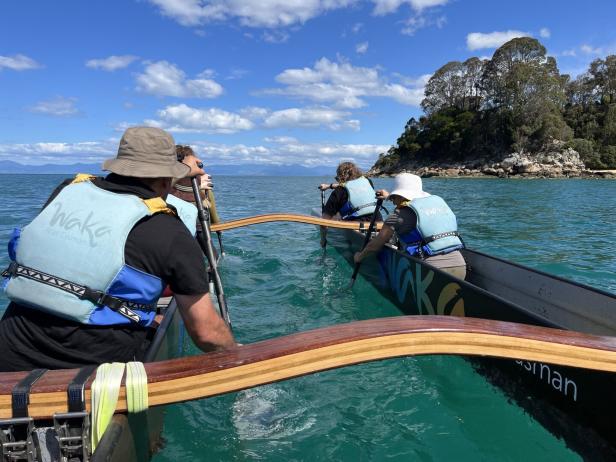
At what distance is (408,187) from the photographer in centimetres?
574

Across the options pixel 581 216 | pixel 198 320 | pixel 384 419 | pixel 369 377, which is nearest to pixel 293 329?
pixel 369 377

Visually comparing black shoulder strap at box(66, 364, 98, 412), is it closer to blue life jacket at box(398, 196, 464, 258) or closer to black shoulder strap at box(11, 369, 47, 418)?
black shoulder strap at box(11, 369, 47, 418)

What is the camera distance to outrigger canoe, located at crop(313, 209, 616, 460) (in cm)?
283

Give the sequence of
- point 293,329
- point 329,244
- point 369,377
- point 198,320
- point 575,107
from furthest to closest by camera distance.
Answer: point 575,107, point 329,244, point 293,329, point 369,377, point 198,320

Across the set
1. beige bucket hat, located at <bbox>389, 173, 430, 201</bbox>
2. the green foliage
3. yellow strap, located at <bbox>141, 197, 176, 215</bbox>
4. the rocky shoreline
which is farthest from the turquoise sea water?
the green foliage

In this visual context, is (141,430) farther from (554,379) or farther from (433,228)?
(433,228)

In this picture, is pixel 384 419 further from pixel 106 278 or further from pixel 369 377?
pixel 106 278

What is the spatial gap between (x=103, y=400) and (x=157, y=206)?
0.90m

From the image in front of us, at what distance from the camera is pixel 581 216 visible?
57.4 ft

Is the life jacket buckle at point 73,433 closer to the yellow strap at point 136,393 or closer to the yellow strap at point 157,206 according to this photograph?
the yellow strap at point 136,393

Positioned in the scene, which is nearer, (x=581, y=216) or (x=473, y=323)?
(x=473, y=323)

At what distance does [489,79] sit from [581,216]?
6336 cm

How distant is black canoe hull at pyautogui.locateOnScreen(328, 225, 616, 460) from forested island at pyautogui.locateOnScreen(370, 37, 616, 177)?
58.6m

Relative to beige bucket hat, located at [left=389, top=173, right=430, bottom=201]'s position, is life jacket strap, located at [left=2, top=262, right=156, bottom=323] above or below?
below
